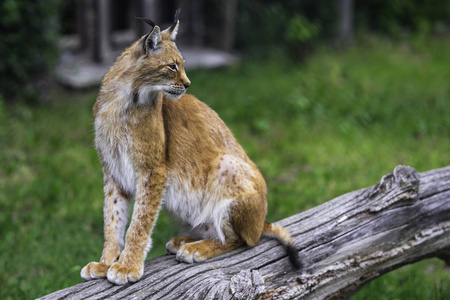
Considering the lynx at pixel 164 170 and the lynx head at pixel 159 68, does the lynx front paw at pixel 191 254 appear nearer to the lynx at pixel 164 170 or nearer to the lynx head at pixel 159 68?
the lynx at pixel 164 170

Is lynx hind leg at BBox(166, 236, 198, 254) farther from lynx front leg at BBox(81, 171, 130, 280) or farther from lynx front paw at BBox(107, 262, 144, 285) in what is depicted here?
lynx front paw at BBox(107, 262, 144, 285)

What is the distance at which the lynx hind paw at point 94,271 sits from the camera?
3.30 m

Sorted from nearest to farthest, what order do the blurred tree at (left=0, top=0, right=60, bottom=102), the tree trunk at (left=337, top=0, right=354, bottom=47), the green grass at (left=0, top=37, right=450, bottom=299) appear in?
the green grass at (left=0, top=37, right=450, bottom=299)
the blurred tree at (left=0, top=0, right=60, bottom=102)
the tree trunk at (left=337, top=0, right=354, bottom=47)

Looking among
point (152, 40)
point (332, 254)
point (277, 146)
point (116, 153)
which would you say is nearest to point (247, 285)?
point (332, 254)

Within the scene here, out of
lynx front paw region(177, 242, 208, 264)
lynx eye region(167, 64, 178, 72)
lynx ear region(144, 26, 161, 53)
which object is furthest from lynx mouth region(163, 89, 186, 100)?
lynx front paw region(177, 242, 208, 264)

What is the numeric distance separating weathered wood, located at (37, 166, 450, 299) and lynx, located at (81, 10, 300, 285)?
11 cm

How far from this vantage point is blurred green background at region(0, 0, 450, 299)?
5.14 meters

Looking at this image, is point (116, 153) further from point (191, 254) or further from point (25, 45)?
point (25, 45)

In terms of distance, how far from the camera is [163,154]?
11.3 ft

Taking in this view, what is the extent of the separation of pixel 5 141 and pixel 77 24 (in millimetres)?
5086

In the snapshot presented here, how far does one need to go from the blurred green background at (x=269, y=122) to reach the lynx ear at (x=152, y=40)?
0.85 m

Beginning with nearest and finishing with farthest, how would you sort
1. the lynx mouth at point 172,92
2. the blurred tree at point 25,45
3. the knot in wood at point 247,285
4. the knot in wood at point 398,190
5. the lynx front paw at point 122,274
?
the knot in wood at point 247,285
the lynx front paw at point 122,274
the lynx mouth at point 172,92
the knot in wood at point 398,190
the blurred tree at point 25,45

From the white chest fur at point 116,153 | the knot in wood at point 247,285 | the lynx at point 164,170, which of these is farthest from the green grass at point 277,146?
the knot in wood at point 247,285

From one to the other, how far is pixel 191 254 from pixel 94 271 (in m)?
0.64
